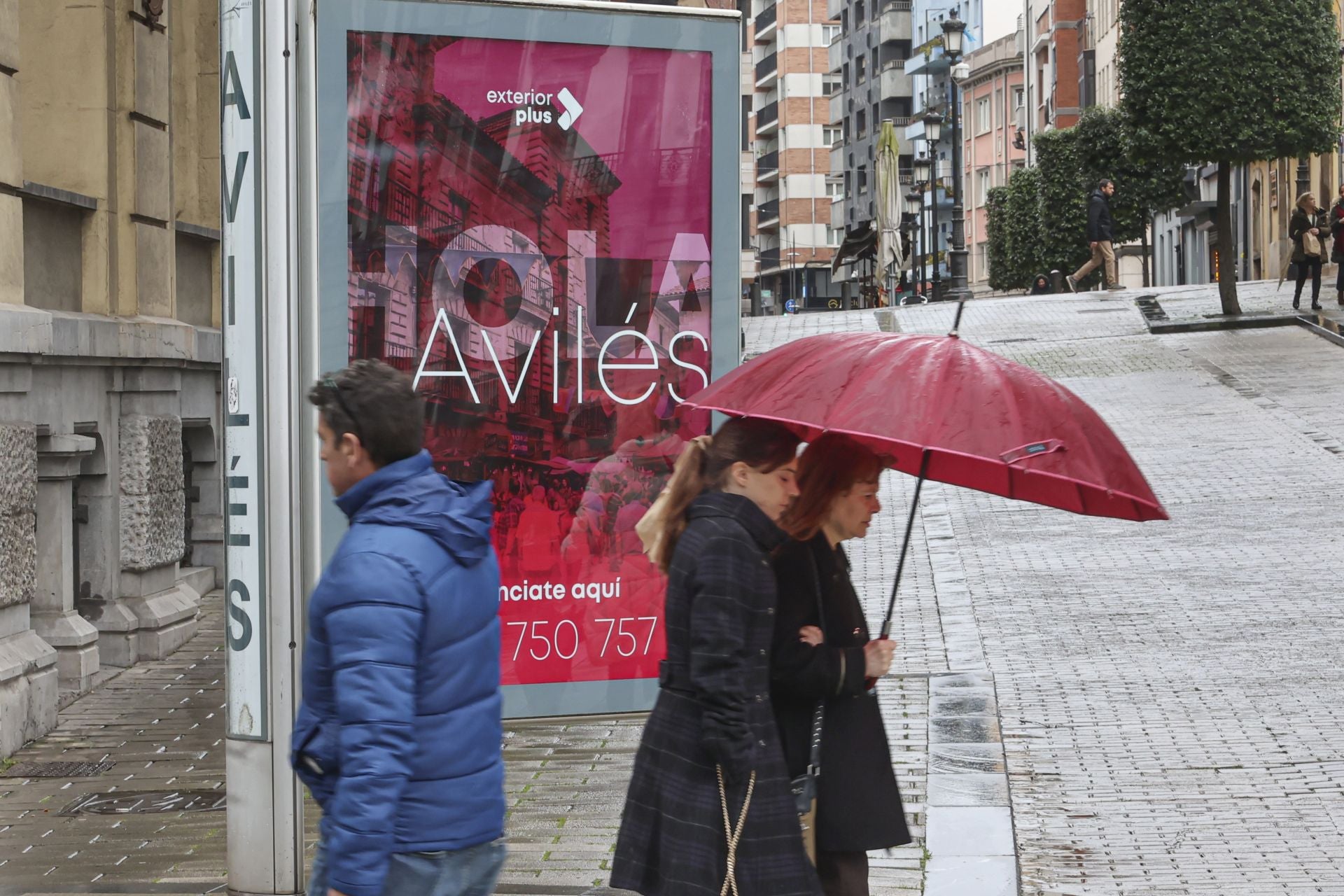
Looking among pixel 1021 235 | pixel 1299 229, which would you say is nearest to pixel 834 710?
pixel 1299 229

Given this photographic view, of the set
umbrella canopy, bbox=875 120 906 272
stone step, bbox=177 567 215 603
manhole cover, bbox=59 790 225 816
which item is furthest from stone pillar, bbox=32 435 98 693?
umbrella canopy, bbox=875 120 906 272

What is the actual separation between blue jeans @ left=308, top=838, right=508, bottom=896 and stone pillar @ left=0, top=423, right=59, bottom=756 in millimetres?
5985

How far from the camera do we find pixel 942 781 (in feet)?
24.1

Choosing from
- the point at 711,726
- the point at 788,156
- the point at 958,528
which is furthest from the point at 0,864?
the point at 788,156

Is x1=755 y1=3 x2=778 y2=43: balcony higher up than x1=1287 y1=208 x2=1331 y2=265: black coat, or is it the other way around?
x1=755 y1=3 x2=778 y2=43: balcony

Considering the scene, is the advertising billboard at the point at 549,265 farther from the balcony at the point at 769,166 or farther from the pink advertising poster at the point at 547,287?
the balcony at the point at 769,166

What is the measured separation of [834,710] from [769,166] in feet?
419

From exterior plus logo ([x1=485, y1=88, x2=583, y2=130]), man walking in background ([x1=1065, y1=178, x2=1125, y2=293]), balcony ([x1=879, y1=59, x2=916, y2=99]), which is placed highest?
balcony ([x1=879, y1=59, x2=916, y2=99])

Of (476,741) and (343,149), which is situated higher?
(343,149)

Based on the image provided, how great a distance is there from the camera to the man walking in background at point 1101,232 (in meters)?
33.8

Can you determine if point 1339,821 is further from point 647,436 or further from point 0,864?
point 0,864

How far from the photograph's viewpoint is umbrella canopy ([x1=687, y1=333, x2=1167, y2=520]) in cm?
426

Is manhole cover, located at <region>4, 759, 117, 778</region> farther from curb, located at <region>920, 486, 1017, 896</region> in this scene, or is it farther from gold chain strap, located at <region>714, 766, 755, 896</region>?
gold chain strap, located at <region>714, 766, 755, 896</region>

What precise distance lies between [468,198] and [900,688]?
10.4 feet
